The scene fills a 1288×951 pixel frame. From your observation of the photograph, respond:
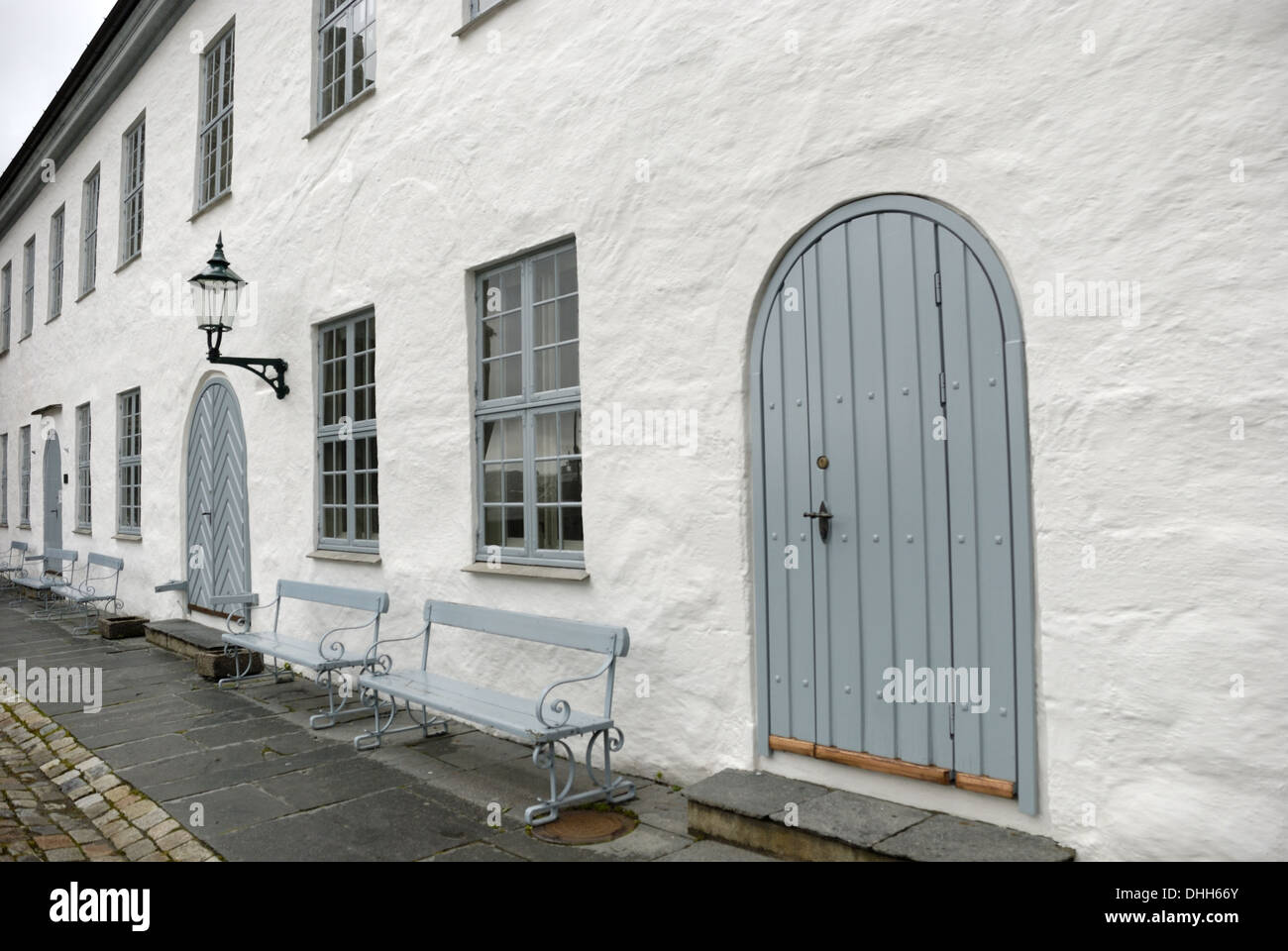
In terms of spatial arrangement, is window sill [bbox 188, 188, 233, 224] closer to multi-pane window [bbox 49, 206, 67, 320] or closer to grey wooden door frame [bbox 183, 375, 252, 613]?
grey wooden door frame [bbox 183, 375, 252, 613]

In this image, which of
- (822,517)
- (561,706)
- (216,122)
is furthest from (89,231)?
(822,517)

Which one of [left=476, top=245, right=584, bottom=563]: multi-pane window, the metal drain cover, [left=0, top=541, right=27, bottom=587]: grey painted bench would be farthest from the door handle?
[left=0, top=541, right=27, bottom=587]: grey painted bench

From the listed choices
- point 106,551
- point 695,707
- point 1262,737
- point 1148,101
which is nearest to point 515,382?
point 695,707

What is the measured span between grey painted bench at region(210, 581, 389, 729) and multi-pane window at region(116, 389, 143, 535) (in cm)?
433

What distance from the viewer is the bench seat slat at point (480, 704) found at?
4.28 meters

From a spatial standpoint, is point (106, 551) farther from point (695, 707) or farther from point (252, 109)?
point (695, 707)

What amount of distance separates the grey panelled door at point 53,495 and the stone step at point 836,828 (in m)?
14.1

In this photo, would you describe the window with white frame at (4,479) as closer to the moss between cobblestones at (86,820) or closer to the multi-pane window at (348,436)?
the multi-pane window at (348,436)

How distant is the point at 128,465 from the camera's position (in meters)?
12.1

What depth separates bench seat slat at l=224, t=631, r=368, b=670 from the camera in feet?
20.5

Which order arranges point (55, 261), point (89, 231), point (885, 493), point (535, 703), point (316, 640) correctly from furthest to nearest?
point (55, 261)
point (89, 231)
point (316, 640)
point (535, 703)
point (885, 493)

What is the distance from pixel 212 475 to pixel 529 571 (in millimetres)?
5388

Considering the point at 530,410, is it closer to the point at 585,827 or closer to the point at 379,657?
the point at 379,657
